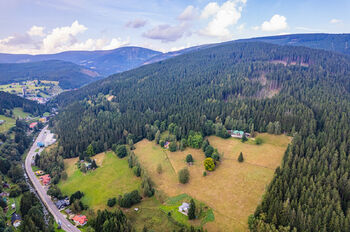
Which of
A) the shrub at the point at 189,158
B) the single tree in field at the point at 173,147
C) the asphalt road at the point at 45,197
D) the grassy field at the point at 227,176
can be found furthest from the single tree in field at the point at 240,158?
the asphalt road at the point at 45,197

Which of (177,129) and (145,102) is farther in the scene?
(145,102)

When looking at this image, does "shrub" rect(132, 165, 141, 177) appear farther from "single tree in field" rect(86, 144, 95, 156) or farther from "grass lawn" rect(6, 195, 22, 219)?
"grass lawn" rect(6, 195, 22, 219)

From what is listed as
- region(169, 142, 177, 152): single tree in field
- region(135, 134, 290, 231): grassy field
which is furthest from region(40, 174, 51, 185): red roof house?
region(169, 142, 177, 152): single tree in field

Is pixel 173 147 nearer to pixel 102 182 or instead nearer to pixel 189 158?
pixel 189 158

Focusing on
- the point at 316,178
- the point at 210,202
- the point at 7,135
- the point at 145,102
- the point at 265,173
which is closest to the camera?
the point at 316,178

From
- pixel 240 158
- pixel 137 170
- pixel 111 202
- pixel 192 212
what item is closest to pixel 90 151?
pixel 137 170

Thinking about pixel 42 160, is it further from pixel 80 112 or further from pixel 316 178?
pixel 316 178

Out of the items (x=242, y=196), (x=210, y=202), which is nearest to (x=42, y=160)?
(x=210, y=202)
